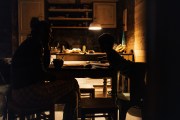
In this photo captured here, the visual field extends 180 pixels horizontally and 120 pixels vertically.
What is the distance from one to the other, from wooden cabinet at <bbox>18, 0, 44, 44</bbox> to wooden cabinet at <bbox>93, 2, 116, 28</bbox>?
1.51 m

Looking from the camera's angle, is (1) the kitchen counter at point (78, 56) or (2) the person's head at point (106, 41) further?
(1) the kitchen counter at point (78, 56)

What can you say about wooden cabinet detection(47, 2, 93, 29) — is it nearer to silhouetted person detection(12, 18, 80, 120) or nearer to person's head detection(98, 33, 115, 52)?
person's head detection(98, 33, 115, 52)

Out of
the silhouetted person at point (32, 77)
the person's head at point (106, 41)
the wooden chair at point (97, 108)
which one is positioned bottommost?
the wooden chair at point (97, 108)

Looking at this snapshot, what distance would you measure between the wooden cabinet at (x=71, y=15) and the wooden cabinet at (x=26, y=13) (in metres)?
0.39

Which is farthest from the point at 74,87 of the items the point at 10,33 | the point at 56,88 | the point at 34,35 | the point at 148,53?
the point at 10,33

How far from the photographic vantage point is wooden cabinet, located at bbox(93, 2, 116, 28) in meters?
7.31

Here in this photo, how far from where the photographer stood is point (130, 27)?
6188 millimetres

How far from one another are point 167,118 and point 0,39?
604 cm

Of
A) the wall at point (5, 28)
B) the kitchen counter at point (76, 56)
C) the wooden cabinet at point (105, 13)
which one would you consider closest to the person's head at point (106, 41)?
the kitchen counter at point (76, 56)

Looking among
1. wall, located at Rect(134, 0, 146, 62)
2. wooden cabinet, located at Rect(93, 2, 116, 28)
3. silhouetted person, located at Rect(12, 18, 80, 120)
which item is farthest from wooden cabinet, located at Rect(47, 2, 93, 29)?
silhouetted person, located at Rect(12, 18, 80, 120)

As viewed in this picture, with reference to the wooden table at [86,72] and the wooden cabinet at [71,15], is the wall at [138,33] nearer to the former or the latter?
the wooden cabinet at [71,15]

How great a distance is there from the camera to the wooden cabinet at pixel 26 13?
703cm

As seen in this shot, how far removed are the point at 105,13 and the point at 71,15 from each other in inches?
40.2

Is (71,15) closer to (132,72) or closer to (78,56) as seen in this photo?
(78,56)
